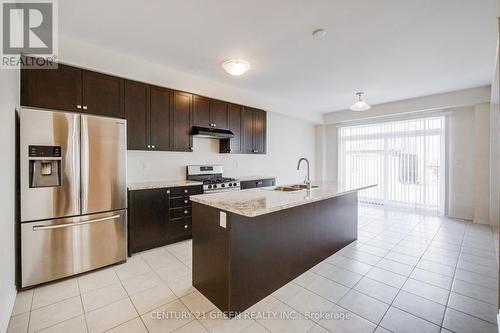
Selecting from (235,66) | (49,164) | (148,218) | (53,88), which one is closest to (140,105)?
(53,88)

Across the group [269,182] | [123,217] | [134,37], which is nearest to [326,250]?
[269,182]

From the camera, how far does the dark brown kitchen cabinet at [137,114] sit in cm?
316

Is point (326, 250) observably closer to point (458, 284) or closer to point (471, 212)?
point (458, 284)

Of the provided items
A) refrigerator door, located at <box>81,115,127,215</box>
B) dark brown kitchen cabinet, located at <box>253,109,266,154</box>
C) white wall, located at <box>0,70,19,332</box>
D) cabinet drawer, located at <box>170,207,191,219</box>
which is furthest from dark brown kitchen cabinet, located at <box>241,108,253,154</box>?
white wall, located at <box>0,70,19,332</box>

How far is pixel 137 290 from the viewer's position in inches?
86.2

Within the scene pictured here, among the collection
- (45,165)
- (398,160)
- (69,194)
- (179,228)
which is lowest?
(179,228)

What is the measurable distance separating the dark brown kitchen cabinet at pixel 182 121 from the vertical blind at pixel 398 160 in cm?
436

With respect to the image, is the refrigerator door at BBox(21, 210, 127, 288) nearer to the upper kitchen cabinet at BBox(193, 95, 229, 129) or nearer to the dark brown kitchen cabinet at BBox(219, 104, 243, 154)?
the upper kitchen cabinet at BBox(193, 95, 229, 129)

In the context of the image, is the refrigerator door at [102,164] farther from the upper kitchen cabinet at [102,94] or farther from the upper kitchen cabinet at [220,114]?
the upper kitchen cabinet at [220,114]

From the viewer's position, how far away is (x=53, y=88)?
2.58 meters

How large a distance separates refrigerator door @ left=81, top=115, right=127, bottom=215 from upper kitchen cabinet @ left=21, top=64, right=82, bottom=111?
481 mm

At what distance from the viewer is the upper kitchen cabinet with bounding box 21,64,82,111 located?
7.98 ft

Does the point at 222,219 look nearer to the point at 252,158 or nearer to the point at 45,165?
the point at 45,165

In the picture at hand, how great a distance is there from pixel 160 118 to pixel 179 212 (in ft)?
4.90
